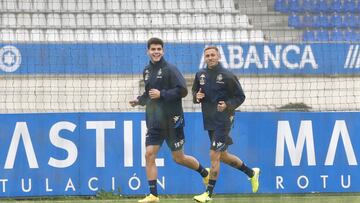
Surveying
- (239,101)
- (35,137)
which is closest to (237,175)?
(239,101)

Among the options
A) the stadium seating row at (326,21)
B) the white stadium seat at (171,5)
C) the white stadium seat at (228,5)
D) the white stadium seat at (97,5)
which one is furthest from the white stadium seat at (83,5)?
the stadium seating row at (326,21)

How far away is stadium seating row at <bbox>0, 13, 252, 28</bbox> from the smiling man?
749cm

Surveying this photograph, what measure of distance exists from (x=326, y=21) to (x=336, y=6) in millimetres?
1226

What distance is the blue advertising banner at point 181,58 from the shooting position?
1262 centimetres

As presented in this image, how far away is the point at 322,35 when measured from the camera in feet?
63.4

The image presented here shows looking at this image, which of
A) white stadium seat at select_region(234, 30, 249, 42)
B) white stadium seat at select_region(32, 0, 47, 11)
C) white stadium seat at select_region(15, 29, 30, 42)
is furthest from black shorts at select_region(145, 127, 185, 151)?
white stadium seat at select_region(234, 30, 249, 42)

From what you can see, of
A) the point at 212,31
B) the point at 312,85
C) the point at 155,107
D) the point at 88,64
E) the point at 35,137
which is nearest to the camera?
the point at 155,107

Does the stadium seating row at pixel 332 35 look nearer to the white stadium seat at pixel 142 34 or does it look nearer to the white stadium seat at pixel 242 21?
the white stadium seat at pixel 242 21

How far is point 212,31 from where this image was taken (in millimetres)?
18031

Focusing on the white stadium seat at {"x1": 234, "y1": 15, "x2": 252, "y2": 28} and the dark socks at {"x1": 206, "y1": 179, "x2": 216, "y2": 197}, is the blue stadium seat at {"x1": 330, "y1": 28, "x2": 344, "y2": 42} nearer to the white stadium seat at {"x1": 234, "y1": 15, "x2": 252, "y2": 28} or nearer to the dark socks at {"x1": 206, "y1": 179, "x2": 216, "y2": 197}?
the white stadium seat at {"x1": 234, "y1": 15, "x2": 252, "y2": 28}

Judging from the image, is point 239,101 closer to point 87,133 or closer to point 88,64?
point 87,133

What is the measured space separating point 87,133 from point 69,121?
1.06 feet

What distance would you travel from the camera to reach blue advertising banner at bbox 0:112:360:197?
11.3 metres

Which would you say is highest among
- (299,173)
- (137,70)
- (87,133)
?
(137,70)
